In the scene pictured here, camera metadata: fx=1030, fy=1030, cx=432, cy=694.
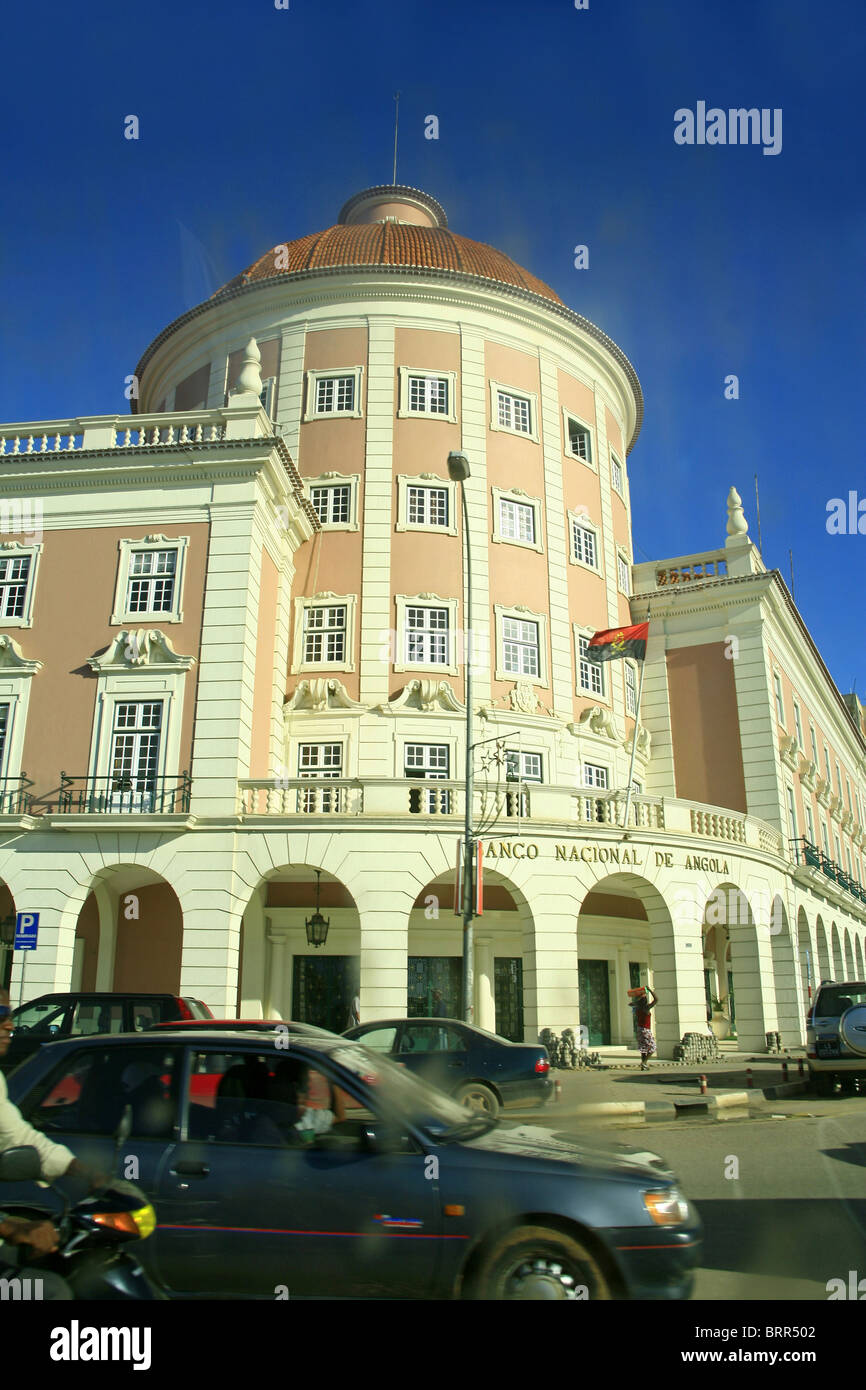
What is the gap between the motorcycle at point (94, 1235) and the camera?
4430mm

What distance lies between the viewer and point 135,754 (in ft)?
80.3

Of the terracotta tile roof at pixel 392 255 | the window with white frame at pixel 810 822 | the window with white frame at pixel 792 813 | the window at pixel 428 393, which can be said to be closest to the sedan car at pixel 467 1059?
the window at pixel 428 393

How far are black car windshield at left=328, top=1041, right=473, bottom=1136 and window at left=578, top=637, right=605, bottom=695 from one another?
25.4 meters

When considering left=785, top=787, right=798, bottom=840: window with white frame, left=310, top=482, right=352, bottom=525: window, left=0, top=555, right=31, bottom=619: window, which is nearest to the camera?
left=0, top=555, right=31, bottom=619: window

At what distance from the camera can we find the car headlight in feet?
17.6

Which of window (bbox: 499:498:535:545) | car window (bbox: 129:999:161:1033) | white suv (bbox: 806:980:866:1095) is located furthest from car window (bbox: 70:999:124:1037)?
window (bbox: 499:498:535:545)

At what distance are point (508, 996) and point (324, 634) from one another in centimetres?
1133

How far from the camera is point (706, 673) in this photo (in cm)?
3475

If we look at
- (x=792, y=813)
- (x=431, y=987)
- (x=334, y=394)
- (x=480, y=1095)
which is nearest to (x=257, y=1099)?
(x=480, y=1095)

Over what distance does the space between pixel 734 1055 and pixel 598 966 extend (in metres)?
4.42

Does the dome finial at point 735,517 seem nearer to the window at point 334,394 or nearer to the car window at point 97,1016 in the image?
the window at point 334,394

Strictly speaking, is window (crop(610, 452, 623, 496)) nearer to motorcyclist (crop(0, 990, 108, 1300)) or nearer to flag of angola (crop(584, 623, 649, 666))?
flag of angola (crop(584, 623, 649, 666))

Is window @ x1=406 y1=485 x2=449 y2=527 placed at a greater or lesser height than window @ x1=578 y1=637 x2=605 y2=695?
greater
